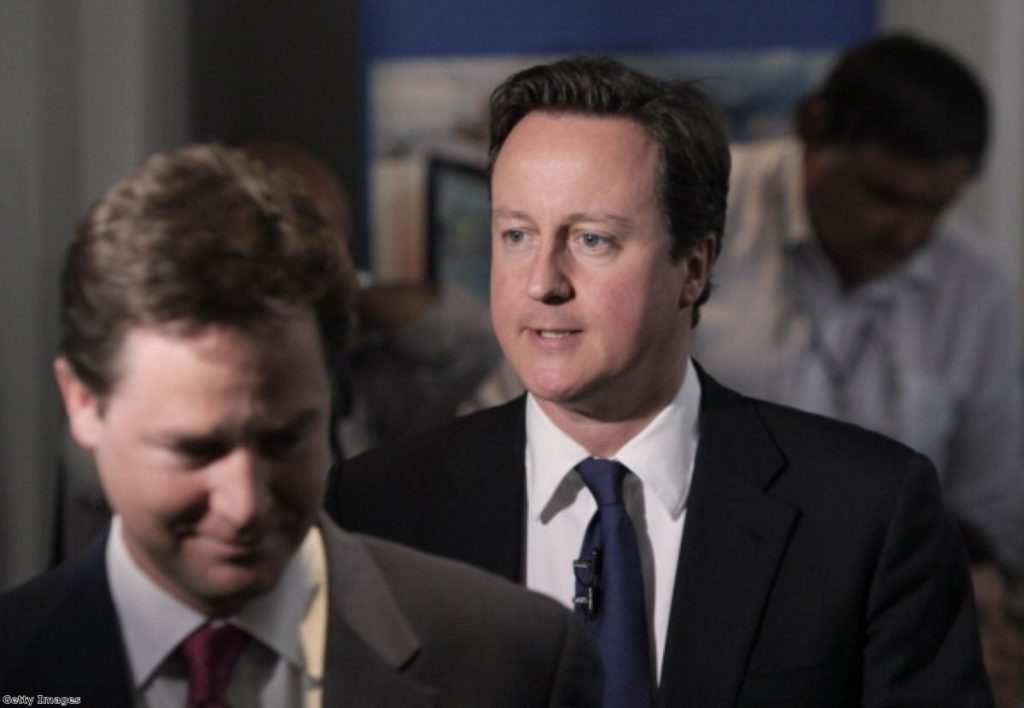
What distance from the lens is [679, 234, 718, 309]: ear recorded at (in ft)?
3.34

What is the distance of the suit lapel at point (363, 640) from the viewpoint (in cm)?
83

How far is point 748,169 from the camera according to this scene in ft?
6.62

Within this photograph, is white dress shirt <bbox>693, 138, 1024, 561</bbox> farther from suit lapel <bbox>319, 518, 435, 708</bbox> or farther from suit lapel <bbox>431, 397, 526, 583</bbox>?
suit lapel <bbox>319, 518, 435, 708</bbox>

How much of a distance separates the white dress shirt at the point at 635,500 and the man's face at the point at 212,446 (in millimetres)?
238

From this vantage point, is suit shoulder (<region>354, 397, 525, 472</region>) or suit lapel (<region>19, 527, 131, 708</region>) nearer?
suit lapel (<region>19, 527, 131, 708</region>)

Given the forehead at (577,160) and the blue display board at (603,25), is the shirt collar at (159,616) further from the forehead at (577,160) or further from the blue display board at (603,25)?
the blue display board at (603,25)

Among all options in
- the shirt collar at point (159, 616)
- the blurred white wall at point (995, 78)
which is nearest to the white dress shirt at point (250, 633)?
the shirt collar at point (159, 616)

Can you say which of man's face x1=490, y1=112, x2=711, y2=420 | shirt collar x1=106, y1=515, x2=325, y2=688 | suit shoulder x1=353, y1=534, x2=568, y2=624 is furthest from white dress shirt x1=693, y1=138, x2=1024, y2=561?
shirt collar x1=106, y1=515, x2=325, y2=688

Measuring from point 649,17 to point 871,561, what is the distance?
4.26 ft

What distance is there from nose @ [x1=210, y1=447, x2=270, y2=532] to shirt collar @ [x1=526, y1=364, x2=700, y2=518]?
27 centimetres

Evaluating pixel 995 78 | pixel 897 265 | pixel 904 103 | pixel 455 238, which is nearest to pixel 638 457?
pixel 455 238

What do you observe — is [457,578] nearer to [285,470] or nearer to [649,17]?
[285,470]

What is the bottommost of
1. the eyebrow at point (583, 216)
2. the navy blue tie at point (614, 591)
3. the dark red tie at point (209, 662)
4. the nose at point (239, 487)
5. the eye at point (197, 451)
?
the navy blue tie at point (614, 591)

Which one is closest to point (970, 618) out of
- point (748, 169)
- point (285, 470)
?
point (285, 470)
